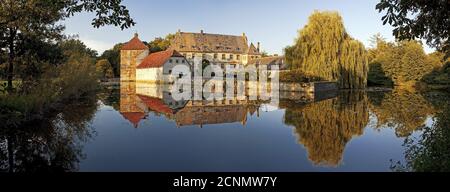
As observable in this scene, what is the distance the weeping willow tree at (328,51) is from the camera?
33.4m

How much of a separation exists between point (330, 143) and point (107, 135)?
628 cm

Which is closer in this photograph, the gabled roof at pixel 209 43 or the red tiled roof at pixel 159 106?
the red tiled roof at pixel 159 106

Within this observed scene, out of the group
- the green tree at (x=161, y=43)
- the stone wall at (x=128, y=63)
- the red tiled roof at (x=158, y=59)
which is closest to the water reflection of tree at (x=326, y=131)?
the red tiled roof at (x=158, y=59)

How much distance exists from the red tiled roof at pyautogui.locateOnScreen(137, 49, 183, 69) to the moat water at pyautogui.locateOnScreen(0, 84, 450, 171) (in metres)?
40.4

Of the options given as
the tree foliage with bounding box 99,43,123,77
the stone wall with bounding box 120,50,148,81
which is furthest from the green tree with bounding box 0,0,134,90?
the tree foliage with bounding box 99,43,123,77

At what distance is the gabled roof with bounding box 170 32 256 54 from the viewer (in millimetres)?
72312

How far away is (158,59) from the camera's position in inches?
2259

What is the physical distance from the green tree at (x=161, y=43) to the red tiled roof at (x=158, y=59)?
15.1 m

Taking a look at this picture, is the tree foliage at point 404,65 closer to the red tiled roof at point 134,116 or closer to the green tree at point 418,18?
the red tiled roof at point 134,116

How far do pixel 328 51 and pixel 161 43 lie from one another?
54143 millimetres

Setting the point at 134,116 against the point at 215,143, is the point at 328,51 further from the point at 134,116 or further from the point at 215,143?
the point at 215,143

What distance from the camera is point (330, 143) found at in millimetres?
9625
